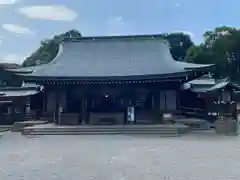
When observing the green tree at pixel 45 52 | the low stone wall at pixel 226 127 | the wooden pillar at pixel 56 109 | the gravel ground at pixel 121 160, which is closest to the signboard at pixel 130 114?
the wooden pillar at pixel 56 109

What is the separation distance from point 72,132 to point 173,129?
4678mm

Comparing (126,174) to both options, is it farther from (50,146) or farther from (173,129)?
(173,129)

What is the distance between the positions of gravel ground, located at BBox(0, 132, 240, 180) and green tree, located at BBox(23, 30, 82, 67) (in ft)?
119

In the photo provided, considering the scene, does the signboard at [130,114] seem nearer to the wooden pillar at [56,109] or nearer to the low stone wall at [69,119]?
the low stone wall at [69,119]

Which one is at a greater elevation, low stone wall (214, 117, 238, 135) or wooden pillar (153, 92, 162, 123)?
wooden pillar (153, 92, 162, 123)

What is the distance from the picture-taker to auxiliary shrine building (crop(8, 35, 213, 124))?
65.5 feet

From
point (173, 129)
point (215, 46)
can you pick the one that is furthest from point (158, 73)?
point (215, 46)

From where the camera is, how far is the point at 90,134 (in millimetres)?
17500

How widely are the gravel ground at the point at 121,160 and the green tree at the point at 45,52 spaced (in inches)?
1430

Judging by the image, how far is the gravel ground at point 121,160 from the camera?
771 centimetres

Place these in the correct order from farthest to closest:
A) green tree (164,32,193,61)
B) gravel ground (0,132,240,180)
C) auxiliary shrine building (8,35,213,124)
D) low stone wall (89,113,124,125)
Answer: green tree (164,32,193,61) < low stone wall (89,113,124,125) < auxiliary shrine building (8,35,213,124) < gravel ground (0,132,240,180)

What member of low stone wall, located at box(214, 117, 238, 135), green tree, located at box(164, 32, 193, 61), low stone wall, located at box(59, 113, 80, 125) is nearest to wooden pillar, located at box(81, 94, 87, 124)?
low stone wall, located at box(59, 113, 80, 125)

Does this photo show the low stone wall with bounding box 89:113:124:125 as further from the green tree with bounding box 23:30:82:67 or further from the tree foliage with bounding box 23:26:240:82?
the green tree with bounding box 23:30:82:67

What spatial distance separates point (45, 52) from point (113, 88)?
3302 cm
